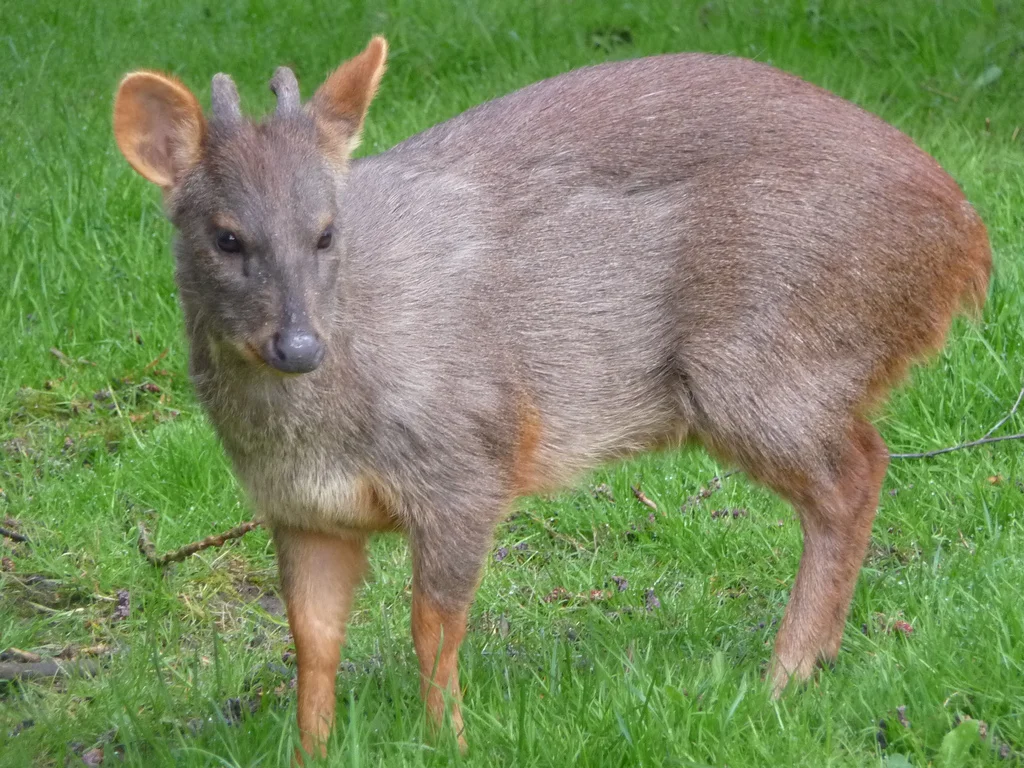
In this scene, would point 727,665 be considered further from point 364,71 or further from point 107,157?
point 107,157

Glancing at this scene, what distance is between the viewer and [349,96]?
3.96 meters

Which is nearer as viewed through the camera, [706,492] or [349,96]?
[349,96]

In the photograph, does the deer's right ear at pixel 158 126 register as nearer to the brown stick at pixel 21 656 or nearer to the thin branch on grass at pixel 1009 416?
the brown stick at pixel 21 656

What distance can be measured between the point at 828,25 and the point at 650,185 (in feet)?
14.7

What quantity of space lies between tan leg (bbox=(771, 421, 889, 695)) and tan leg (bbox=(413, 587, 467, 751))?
0.92 meters

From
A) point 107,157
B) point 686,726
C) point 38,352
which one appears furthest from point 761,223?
point 107,157

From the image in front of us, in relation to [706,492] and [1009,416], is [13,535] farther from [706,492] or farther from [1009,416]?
[1009,416]

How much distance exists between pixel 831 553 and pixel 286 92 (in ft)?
6.51

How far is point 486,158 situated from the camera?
14.1ft

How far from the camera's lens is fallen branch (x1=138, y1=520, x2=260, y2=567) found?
4887 mm

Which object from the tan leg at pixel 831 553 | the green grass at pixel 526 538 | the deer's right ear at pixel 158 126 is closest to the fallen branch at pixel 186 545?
the green grass at pixel 526 538

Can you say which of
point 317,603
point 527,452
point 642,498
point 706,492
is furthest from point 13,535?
point 706,492

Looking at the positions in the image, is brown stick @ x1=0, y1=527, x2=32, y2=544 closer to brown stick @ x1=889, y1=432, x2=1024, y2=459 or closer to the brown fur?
the brown fur

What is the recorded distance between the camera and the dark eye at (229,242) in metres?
3.64
